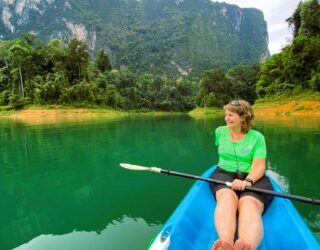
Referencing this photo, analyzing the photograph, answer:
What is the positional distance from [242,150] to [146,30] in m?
156

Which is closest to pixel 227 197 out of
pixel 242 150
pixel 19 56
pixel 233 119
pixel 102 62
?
pixel 242 150

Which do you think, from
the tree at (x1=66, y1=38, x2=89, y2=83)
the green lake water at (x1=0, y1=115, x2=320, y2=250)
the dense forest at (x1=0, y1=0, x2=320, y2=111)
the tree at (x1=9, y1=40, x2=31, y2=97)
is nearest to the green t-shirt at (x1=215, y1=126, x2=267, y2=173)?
the green lake water at (x1=0, y1=115, x2=320, y2=250)

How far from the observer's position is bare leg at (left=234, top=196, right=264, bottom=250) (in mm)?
2697

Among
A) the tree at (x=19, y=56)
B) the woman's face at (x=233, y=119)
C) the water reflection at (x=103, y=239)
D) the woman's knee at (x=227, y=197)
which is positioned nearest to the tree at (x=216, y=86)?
the tree at (x=19, y=56)

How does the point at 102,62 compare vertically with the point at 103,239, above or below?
above

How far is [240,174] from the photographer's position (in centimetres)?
420

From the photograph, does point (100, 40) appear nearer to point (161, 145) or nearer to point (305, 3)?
point (305, 3)

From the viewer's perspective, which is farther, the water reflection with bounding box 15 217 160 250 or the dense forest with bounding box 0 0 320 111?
the dense forest with bounding box 0 0 320 111

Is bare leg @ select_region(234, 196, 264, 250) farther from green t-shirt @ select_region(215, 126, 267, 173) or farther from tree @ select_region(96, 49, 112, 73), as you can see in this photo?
tree @ select_region(96, 49, 112, 73)

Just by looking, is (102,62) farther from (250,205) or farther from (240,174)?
(250,205)

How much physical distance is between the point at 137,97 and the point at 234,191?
7020 centimetres

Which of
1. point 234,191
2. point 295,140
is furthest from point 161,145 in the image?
point 234,191

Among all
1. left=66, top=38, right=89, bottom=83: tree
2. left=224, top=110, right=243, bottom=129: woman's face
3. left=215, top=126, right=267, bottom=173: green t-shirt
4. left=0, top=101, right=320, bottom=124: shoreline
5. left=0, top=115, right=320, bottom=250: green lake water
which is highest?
left=66, top=38, right=89, bottom=83: tree

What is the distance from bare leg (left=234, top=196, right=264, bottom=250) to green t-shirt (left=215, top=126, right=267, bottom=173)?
72 centimetres
